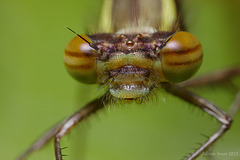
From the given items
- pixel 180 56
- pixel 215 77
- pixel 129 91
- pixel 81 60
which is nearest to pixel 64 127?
pixel 81 60

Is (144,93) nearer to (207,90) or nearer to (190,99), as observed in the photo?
(190,99)

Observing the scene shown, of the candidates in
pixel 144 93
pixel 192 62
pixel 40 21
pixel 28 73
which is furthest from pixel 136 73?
pixel 40 21

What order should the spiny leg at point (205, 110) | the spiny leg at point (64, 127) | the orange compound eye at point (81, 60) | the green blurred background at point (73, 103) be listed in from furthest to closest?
the green blurred background at point (73, 103)
the spiny leg at point (64, 127)
the spiny leg at point (205, 110)
the orange compound eye at point (81, 60)

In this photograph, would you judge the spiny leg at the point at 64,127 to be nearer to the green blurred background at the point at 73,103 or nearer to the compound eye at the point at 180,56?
the green blurred background at the point at 73,103

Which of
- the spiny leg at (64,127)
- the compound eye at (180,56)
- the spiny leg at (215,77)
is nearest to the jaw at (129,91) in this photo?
the compound eye at (180,56)

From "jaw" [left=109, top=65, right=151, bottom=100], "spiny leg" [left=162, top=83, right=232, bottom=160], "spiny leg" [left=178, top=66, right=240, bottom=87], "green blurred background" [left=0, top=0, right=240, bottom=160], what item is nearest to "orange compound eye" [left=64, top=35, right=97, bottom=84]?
"jaw" [left=109, top=65, right=151, bottom=100]

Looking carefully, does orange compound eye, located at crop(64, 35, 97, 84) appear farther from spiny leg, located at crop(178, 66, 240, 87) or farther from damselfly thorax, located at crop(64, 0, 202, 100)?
spiny leg, located at crop(178, 66, 240, 87)
